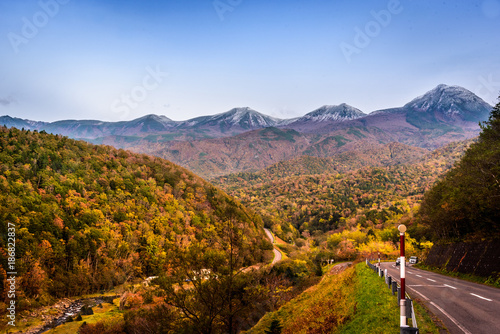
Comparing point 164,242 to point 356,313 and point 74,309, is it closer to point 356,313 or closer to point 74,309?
point 74,309

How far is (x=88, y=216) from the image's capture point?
78750 millimetres

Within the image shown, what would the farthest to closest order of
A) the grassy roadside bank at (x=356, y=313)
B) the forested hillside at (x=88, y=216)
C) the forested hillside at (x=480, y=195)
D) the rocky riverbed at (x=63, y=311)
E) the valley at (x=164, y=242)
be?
the forested hillside at (x=88, y=216) < the rocky riverbed at (x=63, y=311) < the valley at (x=164, y=242) < the forested hillside at (x=480, y=195) < the grassy roadside bank at (x=356, y=313)

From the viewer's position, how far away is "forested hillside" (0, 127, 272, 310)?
206ft

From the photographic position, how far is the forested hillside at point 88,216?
6272cm

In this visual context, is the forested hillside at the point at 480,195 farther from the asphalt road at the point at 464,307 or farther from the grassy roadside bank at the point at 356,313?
the grassy roadside bank at the point at 356,313

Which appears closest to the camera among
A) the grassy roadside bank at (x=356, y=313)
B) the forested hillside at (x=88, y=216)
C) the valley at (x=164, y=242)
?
the grassy roadside bank at (x=356, y=313)

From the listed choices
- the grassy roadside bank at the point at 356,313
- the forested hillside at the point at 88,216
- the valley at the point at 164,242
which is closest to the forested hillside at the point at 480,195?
the valley at the point at 164,242

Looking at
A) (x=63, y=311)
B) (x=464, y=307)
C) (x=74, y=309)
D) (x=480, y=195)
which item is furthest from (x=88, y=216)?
(x=464, y=307)

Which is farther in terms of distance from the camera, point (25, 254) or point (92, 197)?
point (92, 197)

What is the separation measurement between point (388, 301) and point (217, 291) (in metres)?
13.4

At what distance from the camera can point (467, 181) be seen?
24.7 metres

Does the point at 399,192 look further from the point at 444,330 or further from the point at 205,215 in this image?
the point at 444,330

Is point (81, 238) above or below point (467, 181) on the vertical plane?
below

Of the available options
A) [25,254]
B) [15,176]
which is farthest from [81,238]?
[15,176]
